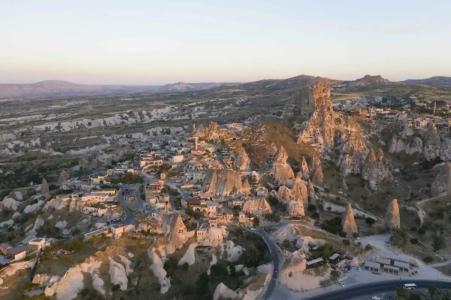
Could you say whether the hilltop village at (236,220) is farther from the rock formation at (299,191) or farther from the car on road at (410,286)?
the car on road at (410,286)

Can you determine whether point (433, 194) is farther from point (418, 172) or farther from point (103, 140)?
point (103, 140)

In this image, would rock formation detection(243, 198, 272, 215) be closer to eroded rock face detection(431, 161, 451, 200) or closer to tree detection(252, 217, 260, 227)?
tree detection(252, 217, 260, 227)

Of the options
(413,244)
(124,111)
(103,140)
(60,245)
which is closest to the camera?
(60,245)

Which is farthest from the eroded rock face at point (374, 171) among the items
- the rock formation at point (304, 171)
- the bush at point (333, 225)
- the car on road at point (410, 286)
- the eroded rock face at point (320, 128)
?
the car on road at point (410, 286)

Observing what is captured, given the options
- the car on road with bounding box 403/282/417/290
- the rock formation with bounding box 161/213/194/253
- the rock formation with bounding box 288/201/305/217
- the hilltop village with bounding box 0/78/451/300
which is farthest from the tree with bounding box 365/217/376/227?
the rock formation with bounding box 161/213/194/253

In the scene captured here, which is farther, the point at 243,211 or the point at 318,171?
the point at 318,171

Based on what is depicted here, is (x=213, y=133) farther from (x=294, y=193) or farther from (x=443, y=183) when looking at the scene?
(x=443, y=183)

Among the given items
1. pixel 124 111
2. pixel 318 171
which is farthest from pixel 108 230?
pixel 124 111
